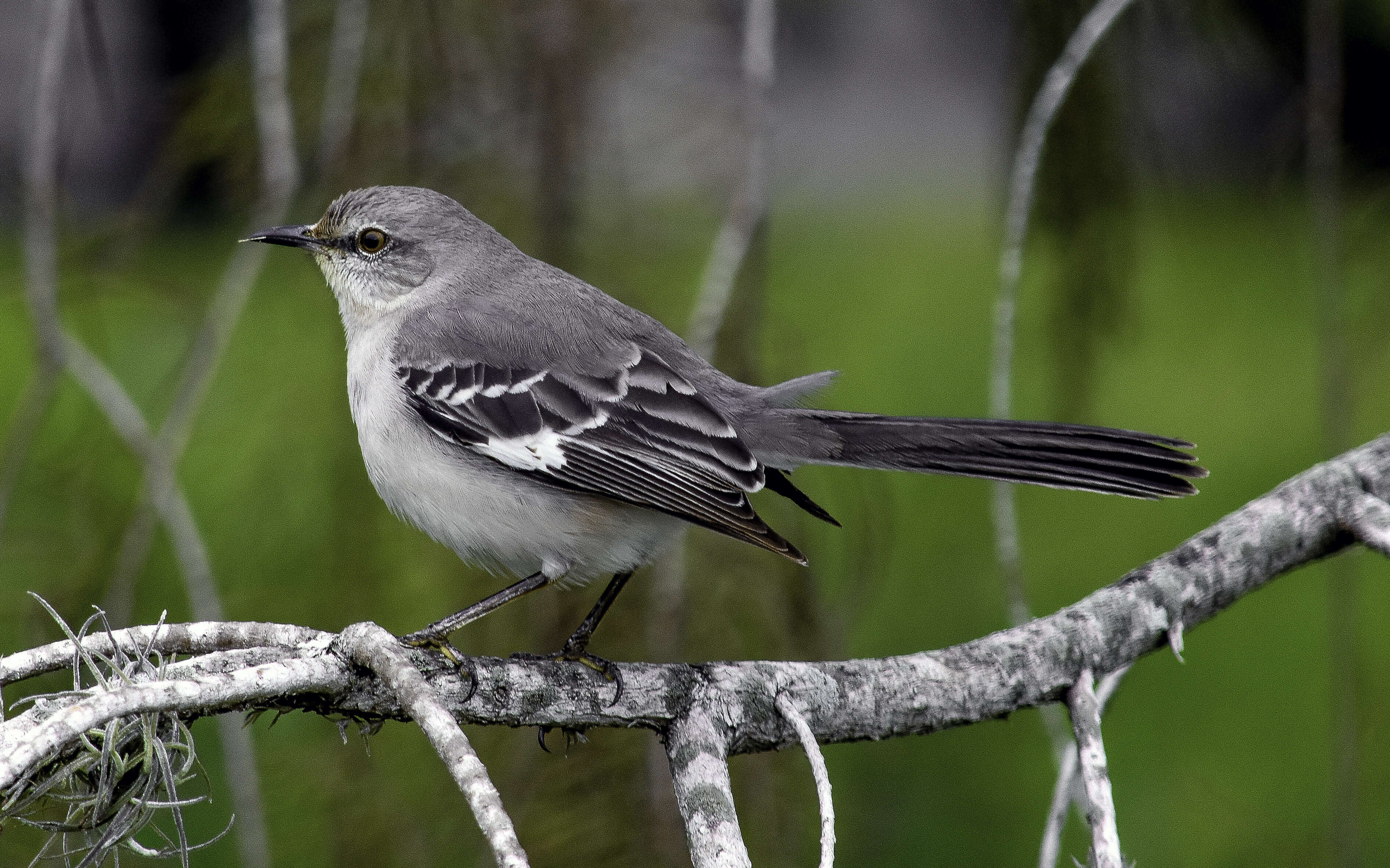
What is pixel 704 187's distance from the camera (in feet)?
10.00

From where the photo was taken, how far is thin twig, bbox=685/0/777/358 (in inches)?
95.4

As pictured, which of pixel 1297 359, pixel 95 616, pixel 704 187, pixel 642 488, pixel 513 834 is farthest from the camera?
pixel 1297 359

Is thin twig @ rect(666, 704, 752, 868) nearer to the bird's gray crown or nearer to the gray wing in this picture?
the gray wing

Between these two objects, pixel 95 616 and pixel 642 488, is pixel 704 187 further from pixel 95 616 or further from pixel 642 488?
pixel 95 616

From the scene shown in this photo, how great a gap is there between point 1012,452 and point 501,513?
1.07 m

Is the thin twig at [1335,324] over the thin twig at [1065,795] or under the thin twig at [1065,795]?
over

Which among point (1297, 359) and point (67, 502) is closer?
point (67, 502)

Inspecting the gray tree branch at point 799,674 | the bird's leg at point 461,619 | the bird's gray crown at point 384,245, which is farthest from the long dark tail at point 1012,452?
the bird's gray crown at point 384,245

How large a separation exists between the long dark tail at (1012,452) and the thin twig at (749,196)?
362mm

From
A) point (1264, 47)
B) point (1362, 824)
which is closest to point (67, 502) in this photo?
point (1264, 47)

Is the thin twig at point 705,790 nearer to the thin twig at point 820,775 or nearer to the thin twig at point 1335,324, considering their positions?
the thin twig at point 820,775

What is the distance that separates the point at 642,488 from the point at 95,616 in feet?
A: 3.72

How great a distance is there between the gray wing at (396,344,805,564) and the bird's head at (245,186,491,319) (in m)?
0.41

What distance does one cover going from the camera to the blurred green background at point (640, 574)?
2.65 metres
